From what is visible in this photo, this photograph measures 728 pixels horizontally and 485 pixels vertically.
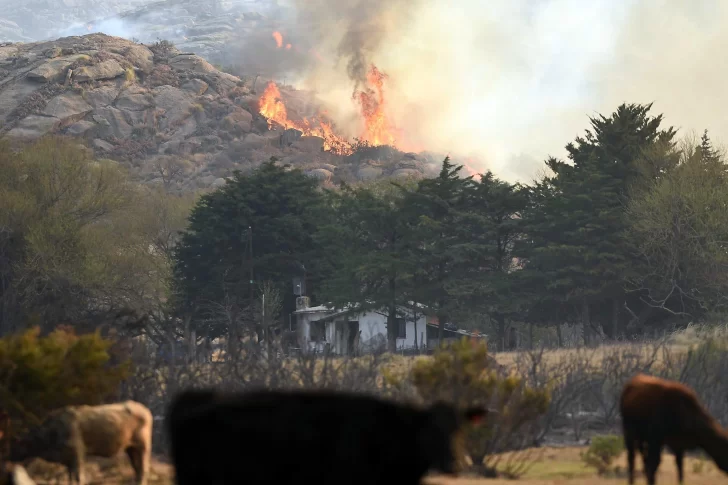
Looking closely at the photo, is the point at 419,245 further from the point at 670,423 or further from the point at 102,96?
the point at 102,96

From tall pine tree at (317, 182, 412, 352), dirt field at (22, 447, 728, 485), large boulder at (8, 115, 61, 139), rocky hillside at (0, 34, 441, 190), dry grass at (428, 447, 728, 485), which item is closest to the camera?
dirt field at (22, 447, 728, 485)

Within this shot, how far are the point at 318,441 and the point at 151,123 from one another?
604ft

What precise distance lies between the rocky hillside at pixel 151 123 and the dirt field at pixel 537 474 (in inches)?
5453

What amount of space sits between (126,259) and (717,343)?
36503mm

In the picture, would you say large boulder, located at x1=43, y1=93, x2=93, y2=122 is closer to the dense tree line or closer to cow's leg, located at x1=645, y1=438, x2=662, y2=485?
the dense tree line

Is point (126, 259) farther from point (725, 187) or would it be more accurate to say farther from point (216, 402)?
point (216, 402)

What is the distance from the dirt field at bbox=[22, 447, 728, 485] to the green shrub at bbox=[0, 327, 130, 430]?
0.95 m

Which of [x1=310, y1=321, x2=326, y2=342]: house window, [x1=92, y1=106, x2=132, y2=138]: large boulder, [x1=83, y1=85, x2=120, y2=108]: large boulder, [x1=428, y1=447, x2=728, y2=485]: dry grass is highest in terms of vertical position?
[x1=83, y1=85, x2=120, y2=108]: large boulder

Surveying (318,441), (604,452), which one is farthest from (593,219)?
(318,441)

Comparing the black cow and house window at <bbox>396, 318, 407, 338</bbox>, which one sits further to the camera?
house window at <bbox>396, 318, 407, 338</bbox>

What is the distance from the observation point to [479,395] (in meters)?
21.2

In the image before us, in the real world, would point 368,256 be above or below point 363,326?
above

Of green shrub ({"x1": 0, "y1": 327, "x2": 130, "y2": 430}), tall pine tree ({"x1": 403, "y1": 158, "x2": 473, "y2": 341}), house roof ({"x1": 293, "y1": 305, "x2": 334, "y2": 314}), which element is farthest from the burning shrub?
house roof ({"x1": 293, "y1": 305, "x2": 334, "y2": 314})

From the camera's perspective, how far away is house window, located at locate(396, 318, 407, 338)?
228 ft
